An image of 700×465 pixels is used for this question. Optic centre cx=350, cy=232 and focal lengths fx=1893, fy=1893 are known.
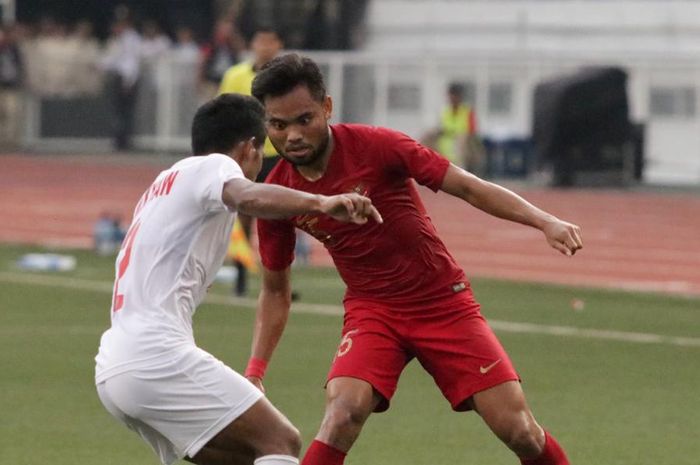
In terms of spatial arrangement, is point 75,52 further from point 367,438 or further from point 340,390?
point 340,390

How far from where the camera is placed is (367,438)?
1003 cm

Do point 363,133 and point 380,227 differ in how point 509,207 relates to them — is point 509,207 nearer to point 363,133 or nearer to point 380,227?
point 380,227

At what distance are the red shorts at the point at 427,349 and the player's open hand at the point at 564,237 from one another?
0.68 metres

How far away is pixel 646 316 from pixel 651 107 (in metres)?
16.2

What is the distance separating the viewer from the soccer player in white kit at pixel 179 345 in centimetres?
668

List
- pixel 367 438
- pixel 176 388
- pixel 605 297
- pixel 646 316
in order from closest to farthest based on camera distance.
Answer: pixel 176 388, pixel 367 438, pixel 646 316, pixel 605 297

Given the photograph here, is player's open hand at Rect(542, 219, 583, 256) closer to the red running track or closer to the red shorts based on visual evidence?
the red shorts

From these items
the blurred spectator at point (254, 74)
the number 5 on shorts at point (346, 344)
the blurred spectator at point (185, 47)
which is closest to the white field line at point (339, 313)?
the blurred spectator at point (254, 74)

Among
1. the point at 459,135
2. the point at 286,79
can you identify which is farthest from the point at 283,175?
the point at 459,135

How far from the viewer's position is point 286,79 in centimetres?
725

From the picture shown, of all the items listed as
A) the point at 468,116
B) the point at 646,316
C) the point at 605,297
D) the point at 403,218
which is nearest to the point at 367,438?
the point at 403,218

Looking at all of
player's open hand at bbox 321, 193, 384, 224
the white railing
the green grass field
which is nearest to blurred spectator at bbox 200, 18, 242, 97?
the white railing

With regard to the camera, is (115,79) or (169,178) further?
(115,79)

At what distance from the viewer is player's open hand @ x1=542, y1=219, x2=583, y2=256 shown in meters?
7.05
